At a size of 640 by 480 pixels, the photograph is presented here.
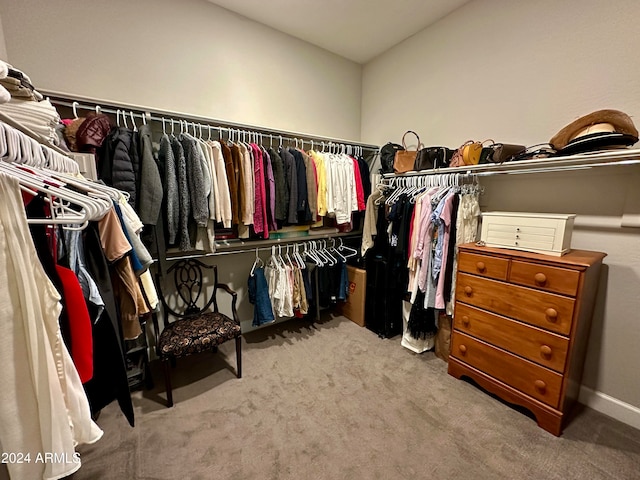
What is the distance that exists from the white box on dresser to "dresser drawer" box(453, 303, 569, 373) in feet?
1.61

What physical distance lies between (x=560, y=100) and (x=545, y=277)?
4.20 ft

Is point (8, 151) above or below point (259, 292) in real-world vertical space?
above

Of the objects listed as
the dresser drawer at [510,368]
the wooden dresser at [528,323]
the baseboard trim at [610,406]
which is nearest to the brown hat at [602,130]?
the wooden dresser at [528,323]

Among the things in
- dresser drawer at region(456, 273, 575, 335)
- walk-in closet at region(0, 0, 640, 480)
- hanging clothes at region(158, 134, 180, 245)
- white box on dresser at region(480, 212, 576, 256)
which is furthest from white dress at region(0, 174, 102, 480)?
white box on dresser at region(480, 212, 576, 256)

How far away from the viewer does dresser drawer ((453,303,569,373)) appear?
59.9 inches

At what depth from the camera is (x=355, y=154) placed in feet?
Answer: 10.3

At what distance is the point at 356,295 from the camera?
2.92 metres

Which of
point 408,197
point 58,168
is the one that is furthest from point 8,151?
point 408,197

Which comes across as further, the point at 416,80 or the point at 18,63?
the point at 416,80

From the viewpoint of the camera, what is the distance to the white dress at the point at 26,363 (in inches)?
22.0

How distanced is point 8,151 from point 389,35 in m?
3.15

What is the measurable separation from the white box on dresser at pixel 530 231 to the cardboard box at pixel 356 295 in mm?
1272

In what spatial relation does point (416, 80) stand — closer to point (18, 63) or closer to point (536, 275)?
point (536, 275)

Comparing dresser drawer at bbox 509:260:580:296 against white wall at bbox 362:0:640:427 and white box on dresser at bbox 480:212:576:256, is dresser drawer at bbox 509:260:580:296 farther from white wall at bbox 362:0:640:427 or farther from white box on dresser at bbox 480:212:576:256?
white wall at bbox 362:0:640:427
